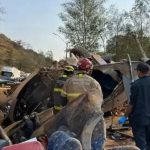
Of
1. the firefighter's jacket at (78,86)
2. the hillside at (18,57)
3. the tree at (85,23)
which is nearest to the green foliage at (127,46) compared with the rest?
the tree at (85,23)

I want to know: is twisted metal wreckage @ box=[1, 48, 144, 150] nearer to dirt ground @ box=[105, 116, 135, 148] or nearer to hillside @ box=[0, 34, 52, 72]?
dirt ground @ box=[105, 116, 135, 148]

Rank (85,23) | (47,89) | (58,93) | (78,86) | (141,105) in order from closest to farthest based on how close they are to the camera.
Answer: (78,86) < (141,105) < (58,93) < (47,89) < (85,23)

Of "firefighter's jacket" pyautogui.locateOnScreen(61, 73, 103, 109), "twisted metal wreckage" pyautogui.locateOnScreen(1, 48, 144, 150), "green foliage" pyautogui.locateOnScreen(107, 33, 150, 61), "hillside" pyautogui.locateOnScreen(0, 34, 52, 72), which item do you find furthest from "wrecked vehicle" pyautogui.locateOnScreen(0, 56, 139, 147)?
"hillside" pyautogui.locateOnScreen(0, 34, 52, 72)

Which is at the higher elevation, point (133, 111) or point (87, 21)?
point (87, 21)

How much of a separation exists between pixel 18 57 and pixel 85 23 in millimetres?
21057

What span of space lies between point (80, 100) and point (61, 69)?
5483 millimetres

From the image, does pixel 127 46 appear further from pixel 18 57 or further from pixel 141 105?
pixel 141 105

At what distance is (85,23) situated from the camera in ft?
132

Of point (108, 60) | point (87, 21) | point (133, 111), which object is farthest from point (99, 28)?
point (133, 111)

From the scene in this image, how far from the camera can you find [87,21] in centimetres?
4053

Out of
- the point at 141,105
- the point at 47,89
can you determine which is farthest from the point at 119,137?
the point at 141,105

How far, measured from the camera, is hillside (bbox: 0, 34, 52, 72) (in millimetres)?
55469

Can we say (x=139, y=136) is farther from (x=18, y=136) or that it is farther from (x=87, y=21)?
(x=87, y=21)

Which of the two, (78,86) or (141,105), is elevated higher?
(78,86)
